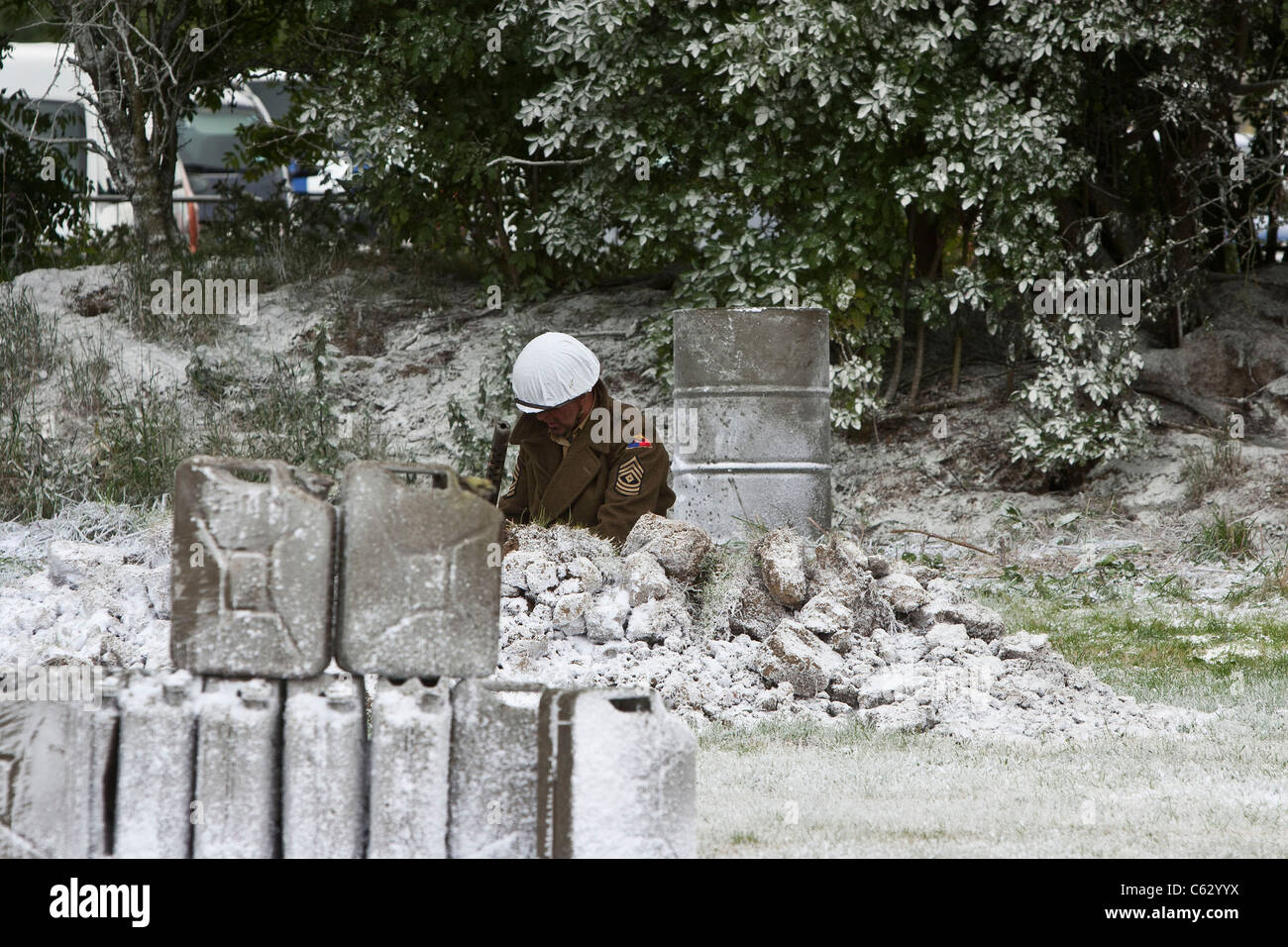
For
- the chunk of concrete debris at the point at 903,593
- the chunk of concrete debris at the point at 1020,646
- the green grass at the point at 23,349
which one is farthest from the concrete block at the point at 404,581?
the green grass at the point at 23,349

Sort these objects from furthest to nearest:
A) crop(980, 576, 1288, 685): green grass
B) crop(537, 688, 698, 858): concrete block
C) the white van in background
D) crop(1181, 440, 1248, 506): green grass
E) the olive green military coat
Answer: the white van in background → crop(1181, 440, 1248, 506): green grass → the olive green military coat → crop(980, 576, 1288, 685): green grass → crop(537, 688, 698, 858): concrete block

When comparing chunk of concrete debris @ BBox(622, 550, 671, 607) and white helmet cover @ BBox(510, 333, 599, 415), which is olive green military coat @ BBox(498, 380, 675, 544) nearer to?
white helmet cover @ BBox(510, 333, 599, 415)

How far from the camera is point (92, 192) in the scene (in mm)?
11102

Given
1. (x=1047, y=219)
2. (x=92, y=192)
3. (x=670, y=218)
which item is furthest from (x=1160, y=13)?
(x=92, y=192)

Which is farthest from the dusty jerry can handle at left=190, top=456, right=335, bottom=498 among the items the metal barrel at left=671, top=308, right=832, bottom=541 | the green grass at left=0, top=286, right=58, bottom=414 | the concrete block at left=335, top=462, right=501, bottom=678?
the green grass at left=0, top=286, right=58, bottom=414

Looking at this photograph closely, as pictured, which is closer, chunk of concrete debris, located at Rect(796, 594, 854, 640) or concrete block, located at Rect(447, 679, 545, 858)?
concrete block, located at Rect(447, 679, 545, 858)

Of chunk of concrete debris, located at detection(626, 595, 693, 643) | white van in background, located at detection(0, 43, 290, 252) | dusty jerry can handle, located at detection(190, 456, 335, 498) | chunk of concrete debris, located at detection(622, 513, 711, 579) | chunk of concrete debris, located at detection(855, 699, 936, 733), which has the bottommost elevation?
chunk of concrete debris, located at detection(855, 699, 936, 733)

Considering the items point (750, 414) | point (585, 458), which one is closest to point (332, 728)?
point (585, 458)

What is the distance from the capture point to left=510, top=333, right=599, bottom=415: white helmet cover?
532 centimetres

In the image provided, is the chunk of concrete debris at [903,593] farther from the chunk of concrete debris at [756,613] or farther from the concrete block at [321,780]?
the concrete block at [321,780]

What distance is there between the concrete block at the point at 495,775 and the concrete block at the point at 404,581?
0.10 metres

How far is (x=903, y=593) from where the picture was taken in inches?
205
